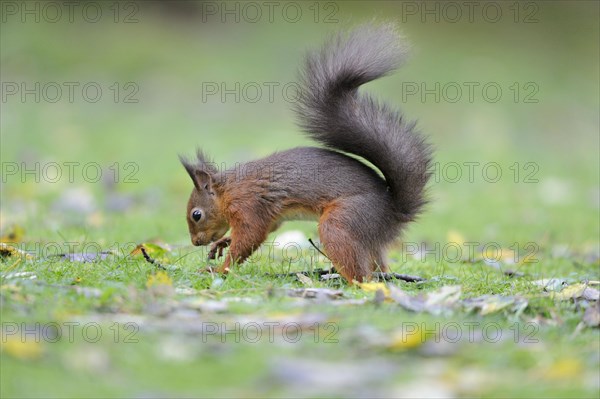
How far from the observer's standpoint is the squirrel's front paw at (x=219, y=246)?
395 centimetres

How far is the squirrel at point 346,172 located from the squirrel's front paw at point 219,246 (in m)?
0.01

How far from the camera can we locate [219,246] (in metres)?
4.00

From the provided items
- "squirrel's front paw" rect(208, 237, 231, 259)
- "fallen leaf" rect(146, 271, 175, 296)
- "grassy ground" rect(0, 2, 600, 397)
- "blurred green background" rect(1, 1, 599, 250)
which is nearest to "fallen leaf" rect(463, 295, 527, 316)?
"grassy ground" rect(0, 2, 600, 397)

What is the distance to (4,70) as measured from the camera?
1122cm

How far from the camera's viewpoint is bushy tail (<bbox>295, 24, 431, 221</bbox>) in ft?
12.2

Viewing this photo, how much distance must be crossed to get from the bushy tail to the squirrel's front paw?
2.13 feet

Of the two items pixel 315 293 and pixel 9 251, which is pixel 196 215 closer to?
pixel 9 251

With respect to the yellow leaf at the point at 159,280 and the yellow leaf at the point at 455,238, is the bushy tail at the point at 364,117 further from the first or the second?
the yellow leaf at the point at 455,238

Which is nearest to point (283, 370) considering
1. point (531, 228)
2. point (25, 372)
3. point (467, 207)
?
point (25, 372)

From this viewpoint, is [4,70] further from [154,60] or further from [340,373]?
[340,373]

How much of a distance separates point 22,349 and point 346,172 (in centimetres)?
184

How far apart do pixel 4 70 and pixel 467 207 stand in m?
6.70

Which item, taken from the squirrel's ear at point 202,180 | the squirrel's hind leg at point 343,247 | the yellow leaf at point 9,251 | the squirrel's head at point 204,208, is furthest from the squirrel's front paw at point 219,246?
the yellow leaf at point 9,251

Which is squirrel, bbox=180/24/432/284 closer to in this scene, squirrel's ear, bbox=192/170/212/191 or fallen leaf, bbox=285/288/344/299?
squirrel's ear, bbox=192/170/212/191
